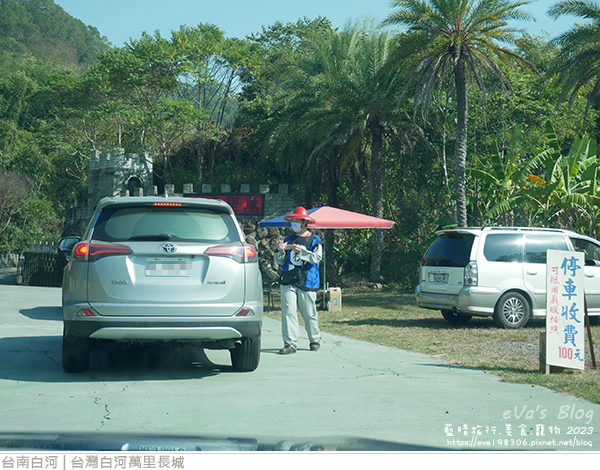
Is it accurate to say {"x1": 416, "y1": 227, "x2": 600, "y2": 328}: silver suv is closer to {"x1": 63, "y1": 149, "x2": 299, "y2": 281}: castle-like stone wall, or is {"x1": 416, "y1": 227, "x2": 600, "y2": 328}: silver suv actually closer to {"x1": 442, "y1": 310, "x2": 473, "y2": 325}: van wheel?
{"x1": 442, "y1": 310, "x2": 473, "y2": 325}: van wheel

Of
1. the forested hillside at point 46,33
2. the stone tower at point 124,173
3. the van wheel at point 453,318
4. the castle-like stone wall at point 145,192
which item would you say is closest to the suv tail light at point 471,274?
the van wheel at point 453,318

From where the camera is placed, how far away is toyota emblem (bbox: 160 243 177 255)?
6.38 meters

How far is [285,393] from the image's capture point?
20.0 ft

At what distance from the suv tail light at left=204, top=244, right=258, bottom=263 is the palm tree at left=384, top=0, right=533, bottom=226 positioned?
1448cm

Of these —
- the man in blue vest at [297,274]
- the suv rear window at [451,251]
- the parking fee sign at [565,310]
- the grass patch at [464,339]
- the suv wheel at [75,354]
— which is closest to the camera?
the suv wheel at [75,354]

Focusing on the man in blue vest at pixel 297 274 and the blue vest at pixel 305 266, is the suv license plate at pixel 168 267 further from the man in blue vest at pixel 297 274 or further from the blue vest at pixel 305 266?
the blue vest at pixel 305 266

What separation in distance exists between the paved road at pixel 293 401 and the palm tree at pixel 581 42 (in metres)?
16.1

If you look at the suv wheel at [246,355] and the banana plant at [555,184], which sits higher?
the banana plant at [555,184]

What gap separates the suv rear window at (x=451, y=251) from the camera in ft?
39.7

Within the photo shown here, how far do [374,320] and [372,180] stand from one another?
12585 millimetres

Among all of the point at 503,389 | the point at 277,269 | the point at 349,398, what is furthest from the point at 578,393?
the point at 277,269

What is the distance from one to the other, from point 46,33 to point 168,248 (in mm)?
109389

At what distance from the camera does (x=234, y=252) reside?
260 inches

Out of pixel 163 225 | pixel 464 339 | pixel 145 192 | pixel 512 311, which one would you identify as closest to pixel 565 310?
pixel 464 339
